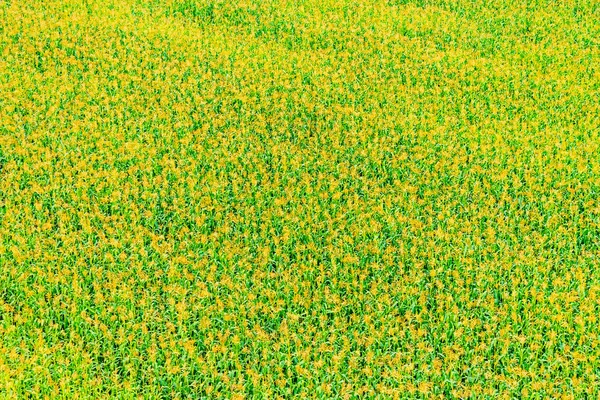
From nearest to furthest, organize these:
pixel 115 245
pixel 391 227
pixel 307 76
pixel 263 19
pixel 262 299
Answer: pixel 262 299 → pixel 115 245 → pixel 391 227 → pixel 307 76 → pixel 263 19

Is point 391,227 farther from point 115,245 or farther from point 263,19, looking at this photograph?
point 263,19

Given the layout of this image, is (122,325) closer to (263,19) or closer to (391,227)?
(391,227)

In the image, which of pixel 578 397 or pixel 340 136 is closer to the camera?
pixel 578 397

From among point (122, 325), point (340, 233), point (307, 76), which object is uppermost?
point (307, 76)

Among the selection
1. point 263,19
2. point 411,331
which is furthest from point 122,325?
point 263,19

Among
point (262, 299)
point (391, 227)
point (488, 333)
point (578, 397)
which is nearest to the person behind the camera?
point (578, 397)

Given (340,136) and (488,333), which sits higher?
(340,136)
